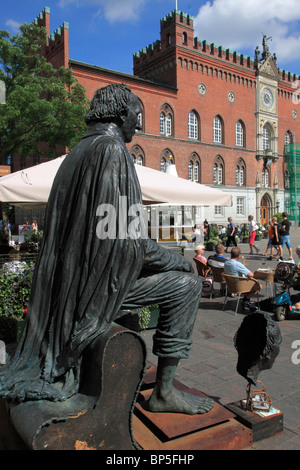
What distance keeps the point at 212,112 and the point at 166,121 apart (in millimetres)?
5861

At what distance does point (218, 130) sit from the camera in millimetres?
39688

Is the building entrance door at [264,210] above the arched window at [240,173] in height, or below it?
below

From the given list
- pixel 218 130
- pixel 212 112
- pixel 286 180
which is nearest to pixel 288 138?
pixel 286 180

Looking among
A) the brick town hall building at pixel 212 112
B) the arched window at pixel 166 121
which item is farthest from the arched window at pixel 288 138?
the arched window at pixel 166 121

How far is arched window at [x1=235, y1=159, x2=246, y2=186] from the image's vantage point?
135 ft

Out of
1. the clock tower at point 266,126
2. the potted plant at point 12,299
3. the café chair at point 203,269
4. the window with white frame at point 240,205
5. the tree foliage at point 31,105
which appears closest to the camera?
the potted plant at point 12,299

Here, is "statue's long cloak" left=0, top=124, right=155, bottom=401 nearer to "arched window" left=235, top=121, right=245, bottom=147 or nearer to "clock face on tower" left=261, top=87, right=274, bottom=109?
"arched window" left=235, top=121, right=245, bottom=147

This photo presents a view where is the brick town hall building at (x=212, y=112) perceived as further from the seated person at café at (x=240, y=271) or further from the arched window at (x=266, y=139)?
the seated person at café at (x=240, y=271)

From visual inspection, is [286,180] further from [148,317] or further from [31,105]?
[148,317]

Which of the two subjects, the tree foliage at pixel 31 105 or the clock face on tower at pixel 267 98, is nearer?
the tree foliage at pixel 31 105

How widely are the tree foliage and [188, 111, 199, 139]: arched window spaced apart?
2030cm

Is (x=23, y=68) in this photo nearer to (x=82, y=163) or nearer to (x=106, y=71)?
(x=106, y=71)

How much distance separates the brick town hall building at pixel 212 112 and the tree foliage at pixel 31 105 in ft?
42.1

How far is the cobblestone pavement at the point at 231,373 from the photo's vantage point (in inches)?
117
